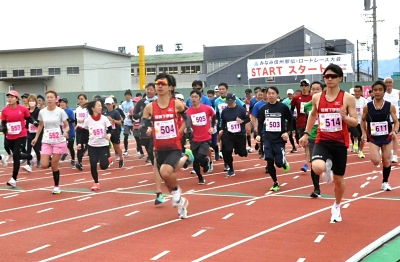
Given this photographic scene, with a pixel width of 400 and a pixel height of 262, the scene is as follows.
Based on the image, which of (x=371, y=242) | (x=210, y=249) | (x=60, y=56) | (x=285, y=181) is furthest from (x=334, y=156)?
(x=60, y=56)

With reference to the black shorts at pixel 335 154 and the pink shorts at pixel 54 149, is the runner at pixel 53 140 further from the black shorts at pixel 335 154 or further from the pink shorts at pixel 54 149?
the black shorts at pixel 335 154

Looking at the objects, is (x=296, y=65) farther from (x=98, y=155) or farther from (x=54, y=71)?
(x=54, y=71)

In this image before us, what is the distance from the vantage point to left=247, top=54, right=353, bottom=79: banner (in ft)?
102

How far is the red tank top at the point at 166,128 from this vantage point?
9.12 meters

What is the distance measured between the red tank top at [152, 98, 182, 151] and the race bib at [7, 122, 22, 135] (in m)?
5.06

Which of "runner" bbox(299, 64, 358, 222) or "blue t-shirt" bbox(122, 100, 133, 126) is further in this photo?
"blue t-shirt" bbox(122, 100, 133, 126)

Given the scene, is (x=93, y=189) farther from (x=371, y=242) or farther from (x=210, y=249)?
(x=371, y=242)

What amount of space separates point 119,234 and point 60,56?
52389 mm

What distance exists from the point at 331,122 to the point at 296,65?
24608 millimetres

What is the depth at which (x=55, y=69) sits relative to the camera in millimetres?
58781

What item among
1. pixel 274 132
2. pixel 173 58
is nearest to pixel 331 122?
pixel 274 132

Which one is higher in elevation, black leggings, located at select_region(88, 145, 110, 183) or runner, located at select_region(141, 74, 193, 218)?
runner, located at select_region(141, 74, 193, 218)

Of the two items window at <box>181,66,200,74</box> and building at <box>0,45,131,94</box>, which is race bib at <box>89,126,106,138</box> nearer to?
building at <box>0,45,131,94</box>

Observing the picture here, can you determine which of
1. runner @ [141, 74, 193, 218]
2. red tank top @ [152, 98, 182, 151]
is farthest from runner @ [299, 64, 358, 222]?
red tank top @ [152, 98, 182, 151]
